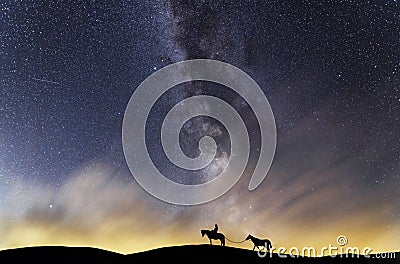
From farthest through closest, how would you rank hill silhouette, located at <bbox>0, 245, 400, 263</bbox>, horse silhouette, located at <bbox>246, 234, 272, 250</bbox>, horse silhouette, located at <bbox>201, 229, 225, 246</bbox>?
horse silhouette, located at <bbox>246, 234, 272, 250</bbox>
horse silhouette, located at <bbox>201, 229, 225, 246</bbox>
hill silhouette, located at <bbox>0, 245, 400, 263</bbox>

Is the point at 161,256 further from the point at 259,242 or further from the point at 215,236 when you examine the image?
the point at 259,242

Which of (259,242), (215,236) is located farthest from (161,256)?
(259,242)

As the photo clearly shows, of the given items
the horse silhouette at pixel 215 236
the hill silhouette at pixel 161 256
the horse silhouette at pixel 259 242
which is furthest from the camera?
the horse silhouette at pixel 259 242

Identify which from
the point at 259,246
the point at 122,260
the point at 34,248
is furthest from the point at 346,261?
the point at 34,248

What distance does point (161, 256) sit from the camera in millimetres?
21203

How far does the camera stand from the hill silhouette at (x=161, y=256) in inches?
787

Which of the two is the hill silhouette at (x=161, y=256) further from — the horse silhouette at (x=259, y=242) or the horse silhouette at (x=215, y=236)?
the horse silhouette at (x=259, y=242)

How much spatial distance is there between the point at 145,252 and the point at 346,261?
9.35 metres

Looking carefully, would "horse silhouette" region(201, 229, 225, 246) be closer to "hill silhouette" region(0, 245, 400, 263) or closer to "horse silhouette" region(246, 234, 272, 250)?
"hill silhouette" region(0, 245, 400, 263)

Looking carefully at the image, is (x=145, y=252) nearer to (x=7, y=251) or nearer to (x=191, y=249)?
(x=191, y=249)

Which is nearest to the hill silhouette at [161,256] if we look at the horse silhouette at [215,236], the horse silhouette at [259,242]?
the horse silhouette at [215,236]

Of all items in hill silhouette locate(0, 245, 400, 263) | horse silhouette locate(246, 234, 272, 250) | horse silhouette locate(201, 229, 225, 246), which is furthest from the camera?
horse silhouette locate(246, 234, 272, 250)

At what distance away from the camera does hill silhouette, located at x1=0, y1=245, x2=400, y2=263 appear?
20.0 m

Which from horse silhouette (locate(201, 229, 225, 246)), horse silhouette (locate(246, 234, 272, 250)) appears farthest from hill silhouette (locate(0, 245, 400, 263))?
horse silhouette (locate(246, 234, 272, 250))
